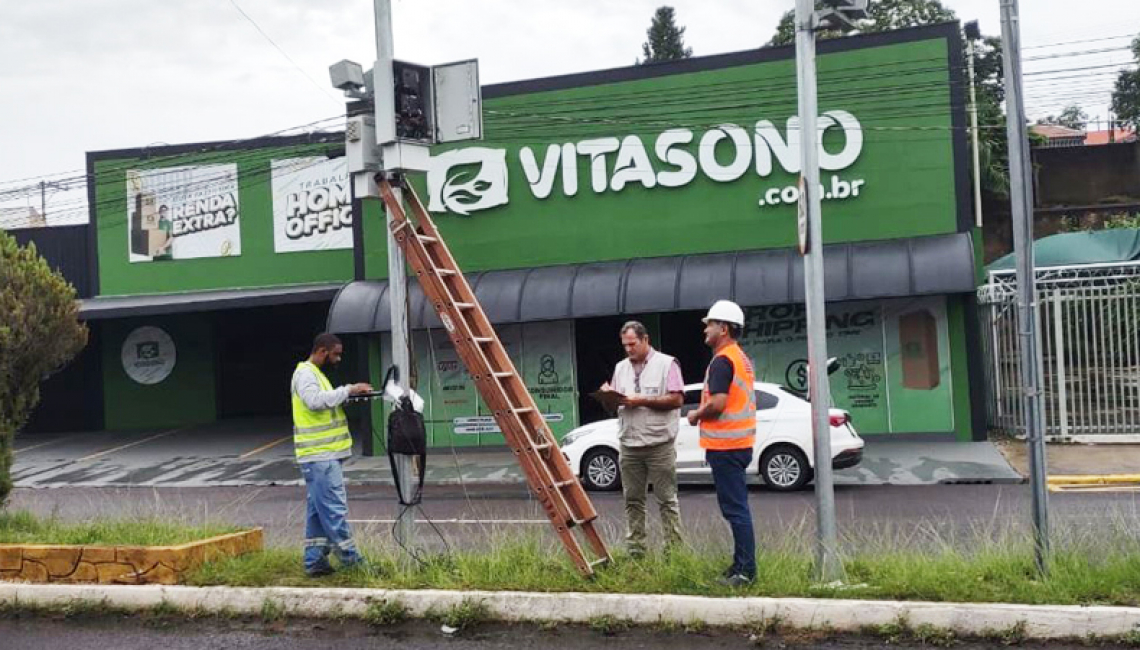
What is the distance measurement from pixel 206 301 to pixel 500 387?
15498 millimetres

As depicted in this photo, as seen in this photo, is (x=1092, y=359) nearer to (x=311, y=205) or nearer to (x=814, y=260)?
(x=814, y=260)

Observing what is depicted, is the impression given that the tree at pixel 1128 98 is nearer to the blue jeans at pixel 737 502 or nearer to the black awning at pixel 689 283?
the black awning at pixel 689 283

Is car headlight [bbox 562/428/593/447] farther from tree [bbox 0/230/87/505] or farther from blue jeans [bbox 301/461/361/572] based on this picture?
blue jeans [bbox 301/461/361/572]

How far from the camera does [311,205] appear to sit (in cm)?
2322

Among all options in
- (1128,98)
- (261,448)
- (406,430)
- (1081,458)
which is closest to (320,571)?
(406,430)

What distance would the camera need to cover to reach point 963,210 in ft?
57.0

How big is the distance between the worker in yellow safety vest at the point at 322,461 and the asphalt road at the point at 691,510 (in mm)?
697

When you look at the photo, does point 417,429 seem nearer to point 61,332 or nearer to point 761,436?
point 61,332

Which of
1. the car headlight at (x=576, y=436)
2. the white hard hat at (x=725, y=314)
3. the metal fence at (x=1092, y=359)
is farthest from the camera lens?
the metal fence at (x=1092, y=359)

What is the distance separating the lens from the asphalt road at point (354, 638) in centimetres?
581

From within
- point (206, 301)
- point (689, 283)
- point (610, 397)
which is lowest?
point (610, 397)

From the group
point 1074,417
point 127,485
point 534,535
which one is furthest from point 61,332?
point 1074,417

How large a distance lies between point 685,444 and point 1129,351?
7777mm

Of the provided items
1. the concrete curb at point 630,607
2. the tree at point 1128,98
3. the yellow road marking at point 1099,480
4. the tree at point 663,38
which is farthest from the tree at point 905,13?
the concrete curb at point 630,607
